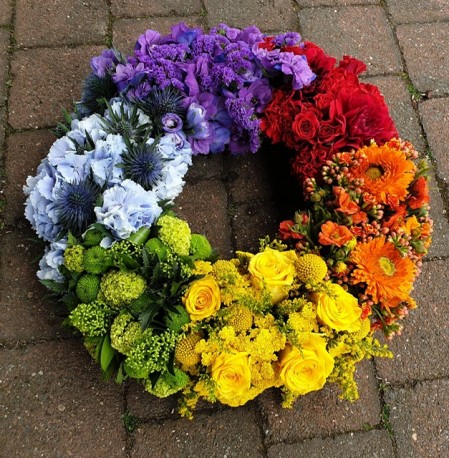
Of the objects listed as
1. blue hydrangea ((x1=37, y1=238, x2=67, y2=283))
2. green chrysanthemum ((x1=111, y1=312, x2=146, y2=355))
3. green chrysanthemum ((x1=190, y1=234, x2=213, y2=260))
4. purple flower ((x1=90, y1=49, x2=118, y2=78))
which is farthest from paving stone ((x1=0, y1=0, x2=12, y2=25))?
green chrysanthemum ((x1=111, y1=312, x2=146, y2=355))

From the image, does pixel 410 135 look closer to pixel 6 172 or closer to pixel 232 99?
pixel 232 99

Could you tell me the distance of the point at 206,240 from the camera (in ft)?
6.53

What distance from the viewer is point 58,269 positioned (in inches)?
74.8

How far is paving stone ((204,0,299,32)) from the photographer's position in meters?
2.86

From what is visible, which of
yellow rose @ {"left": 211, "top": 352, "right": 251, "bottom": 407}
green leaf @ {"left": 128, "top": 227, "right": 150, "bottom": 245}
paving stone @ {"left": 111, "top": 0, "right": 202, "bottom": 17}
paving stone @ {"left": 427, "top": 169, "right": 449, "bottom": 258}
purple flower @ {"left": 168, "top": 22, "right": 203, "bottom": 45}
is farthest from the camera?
paving stone @ {"left": 111, "top": 0, "right": 202, "bottom": 17}

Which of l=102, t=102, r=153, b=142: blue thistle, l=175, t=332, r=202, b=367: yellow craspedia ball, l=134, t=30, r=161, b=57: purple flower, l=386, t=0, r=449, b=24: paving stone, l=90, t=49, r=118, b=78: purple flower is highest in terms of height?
l=386, t=0, r=449, b=24: paving stone

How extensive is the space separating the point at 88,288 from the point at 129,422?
57cm

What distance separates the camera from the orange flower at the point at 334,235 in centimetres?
187

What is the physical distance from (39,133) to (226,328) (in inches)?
50.9

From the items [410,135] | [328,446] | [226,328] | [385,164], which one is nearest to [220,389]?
[226,328]

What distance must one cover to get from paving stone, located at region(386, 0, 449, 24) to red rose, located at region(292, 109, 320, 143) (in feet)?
4.03

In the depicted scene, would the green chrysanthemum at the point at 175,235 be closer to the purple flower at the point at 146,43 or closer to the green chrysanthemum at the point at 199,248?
the green chrysanthemum at the point at 199,248

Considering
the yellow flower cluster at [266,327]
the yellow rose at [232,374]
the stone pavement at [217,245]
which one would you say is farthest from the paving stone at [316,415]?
the yellow rose at [232,374]

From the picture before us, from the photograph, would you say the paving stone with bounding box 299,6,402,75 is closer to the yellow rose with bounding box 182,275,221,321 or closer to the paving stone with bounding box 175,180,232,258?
the paving stone with bounding box 175,180,232,258
